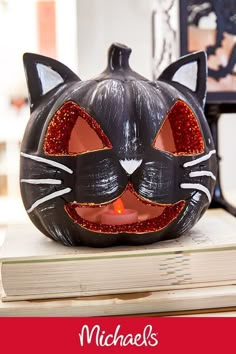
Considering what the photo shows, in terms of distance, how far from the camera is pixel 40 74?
1.77ft

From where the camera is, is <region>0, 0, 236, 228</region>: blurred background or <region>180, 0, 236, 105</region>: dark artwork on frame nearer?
<region>180, 0, 236, 105</region>: dark artwork on frame

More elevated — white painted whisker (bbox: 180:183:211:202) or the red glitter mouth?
white painted whisker (bbox: 180:183:211:202)

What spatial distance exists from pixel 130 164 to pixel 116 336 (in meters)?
0.15

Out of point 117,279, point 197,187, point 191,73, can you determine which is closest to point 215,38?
point 191,73

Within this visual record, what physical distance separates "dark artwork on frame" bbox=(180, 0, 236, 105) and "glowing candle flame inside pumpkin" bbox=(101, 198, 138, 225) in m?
0.25

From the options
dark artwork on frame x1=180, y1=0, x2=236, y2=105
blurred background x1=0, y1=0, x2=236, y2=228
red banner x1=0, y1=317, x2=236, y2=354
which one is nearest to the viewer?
red banner x1=0, y1=317, x2=236, y2=354

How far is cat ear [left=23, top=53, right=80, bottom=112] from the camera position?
0.54m

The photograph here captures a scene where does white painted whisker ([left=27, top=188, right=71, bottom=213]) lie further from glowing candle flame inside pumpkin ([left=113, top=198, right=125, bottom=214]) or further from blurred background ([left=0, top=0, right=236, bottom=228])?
blurred background ([left=0, top=0, right=236, bottom=228])

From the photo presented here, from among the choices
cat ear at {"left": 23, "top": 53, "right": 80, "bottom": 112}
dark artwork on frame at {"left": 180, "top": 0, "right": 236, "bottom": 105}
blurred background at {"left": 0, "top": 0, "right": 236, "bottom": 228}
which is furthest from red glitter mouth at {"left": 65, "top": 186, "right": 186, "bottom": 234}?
blurred background at {"left": 0, "top": 0, "right": 236, "bottom": 228}

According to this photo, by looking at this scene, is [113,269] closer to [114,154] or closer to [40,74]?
[114,154]

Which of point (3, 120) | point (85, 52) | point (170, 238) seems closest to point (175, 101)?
point (170, 238)

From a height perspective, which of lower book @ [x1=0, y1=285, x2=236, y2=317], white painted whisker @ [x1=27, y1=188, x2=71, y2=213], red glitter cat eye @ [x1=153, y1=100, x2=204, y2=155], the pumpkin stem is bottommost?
lower book @ [x1=0, y1=285, x2=236, y2=317]

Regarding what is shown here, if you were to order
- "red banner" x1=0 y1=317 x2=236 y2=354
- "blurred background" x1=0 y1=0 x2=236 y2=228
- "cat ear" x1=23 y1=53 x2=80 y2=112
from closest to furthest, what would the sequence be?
1. "red banner" x1=0 y1=317 x2=236 y2=354
2. "cat ear" x1=23 y1=53 x2=80 y2=112
3. "blurred background" x1=0 y1=0 x2=236 y2=228

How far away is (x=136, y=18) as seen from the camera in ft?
3.55
